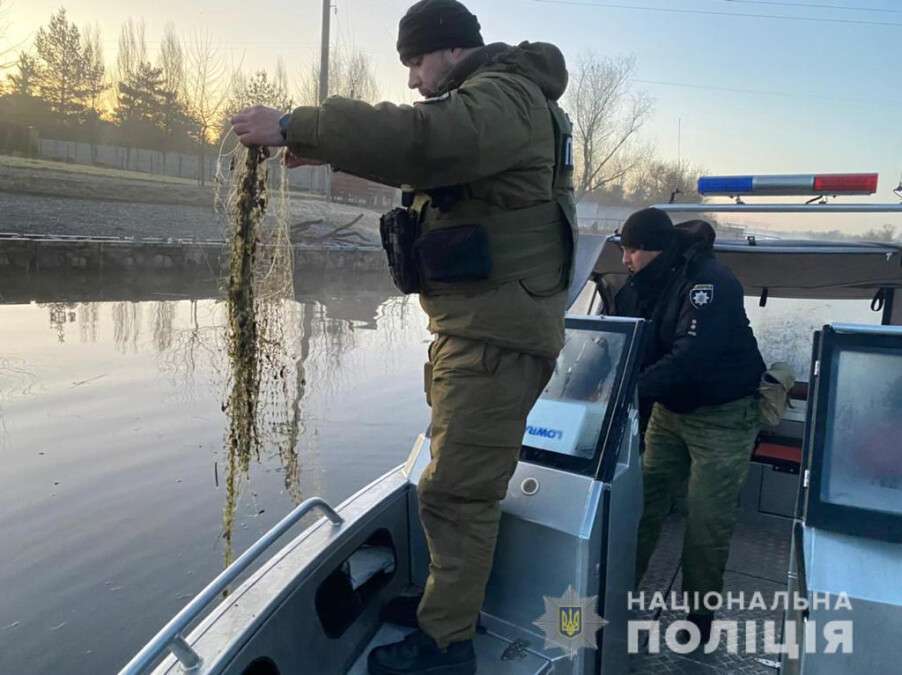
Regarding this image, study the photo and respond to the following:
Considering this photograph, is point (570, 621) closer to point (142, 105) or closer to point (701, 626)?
point (701, 626)

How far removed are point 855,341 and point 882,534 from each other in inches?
20.4

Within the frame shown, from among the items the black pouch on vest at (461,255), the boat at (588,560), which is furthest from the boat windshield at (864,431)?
the black pouch on vest at (461,255)

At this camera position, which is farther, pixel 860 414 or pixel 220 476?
pixel 220 476

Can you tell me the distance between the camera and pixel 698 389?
9.09ft

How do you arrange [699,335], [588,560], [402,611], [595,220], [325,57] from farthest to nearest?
1. [325,57]
2. [595,220]
3. [699,335]
4. [402,611]
5. [588,560]

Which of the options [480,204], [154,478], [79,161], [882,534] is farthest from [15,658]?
[79,161]

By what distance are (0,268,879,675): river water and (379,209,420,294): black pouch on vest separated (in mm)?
1046

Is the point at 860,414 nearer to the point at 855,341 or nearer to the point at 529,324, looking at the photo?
→ the point at 855,341

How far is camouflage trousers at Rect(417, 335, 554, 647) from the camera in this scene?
6.13ft

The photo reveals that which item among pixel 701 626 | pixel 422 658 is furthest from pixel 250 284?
pixel 701 626

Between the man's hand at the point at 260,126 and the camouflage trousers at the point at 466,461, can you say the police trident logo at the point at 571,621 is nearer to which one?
the camouflage trousers at the point at 466,461

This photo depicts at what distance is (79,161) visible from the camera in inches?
1404

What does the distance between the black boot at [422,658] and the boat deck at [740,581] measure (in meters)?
0.90

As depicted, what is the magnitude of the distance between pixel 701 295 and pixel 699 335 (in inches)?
6.6
